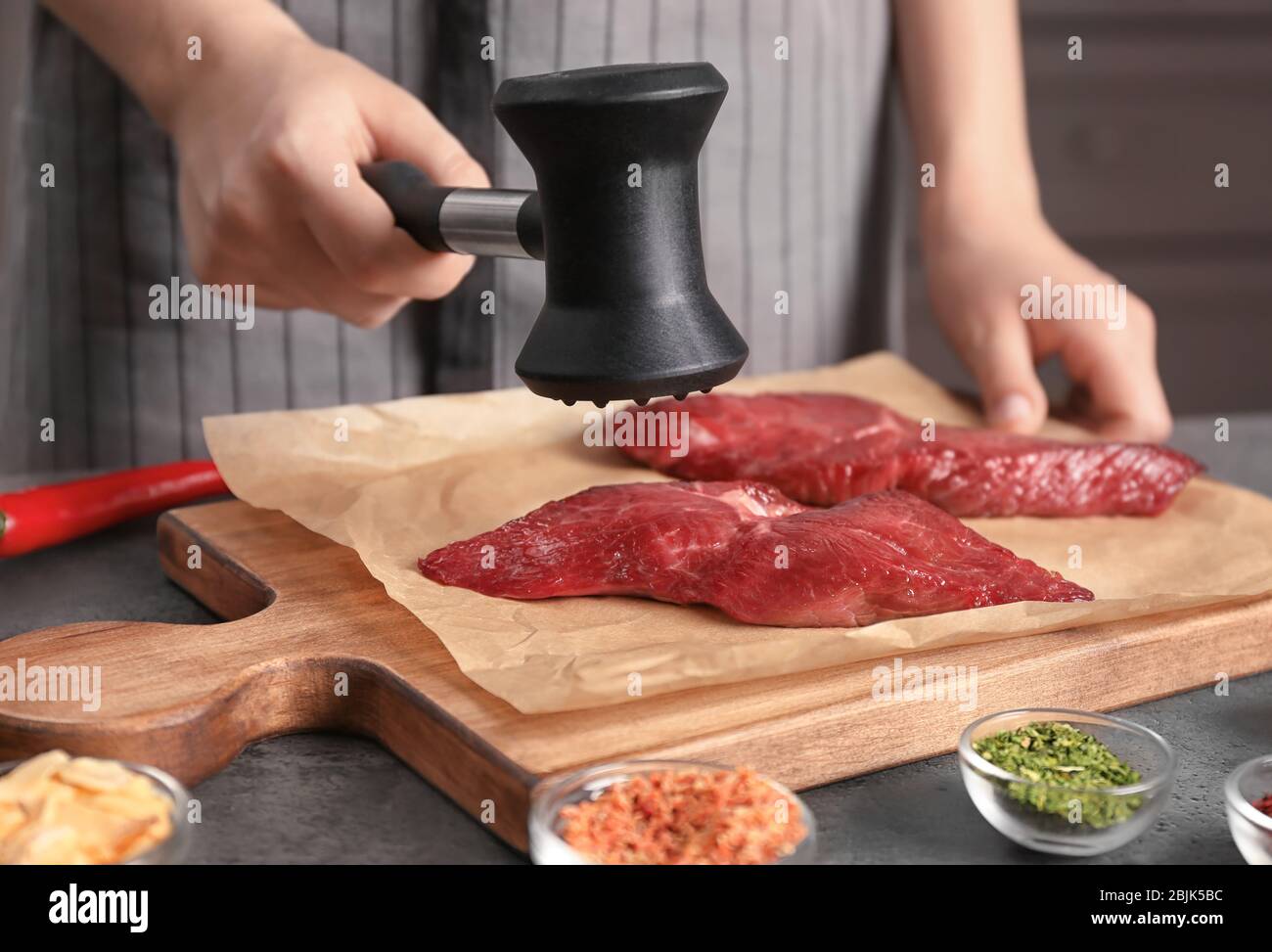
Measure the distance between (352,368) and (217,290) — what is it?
402mm

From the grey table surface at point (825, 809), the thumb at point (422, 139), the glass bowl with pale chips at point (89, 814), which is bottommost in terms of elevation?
the grey table surface at point (825, 809)

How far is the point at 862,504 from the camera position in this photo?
170 cm

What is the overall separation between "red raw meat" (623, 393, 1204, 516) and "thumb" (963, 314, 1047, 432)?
0.67ft

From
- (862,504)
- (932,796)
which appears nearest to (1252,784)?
(932,796)

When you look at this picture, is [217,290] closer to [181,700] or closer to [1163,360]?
[181,700]

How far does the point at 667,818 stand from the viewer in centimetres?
113

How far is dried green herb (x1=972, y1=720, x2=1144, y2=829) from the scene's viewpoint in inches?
45.9

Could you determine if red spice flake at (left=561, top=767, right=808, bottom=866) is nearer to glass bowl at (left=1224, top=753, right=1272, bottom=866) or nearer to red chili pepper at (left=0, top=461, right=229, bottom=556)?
glass bowl at (left=1224, top=753, right=1272, bottom=866)

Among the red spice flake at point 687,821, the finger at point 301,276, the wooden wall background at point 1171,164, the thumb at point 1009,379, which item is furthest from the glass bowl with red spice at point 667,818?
the wooden wall background at point 1171,164

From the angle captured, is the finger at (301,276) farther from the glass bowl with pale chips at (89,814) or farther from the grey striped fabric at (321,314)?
the glass bowl with pale chips at (89,814)

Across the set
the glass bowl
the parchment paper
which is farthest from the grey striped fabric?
the glass bowl

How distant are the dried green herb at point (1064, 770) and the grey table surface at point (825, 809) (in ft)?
0.18

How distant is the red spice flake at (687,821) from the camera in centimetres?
108

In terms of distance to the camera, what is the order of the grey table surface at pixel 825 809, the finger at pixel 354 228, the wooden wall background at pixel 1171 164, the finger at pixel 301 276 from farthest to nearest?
1. the wooden wall background at pixel 1171 164
2. the finger at pixel 301 276
3. the finger at pixel 354 228
4. the grey table surface at pixel 825 809
